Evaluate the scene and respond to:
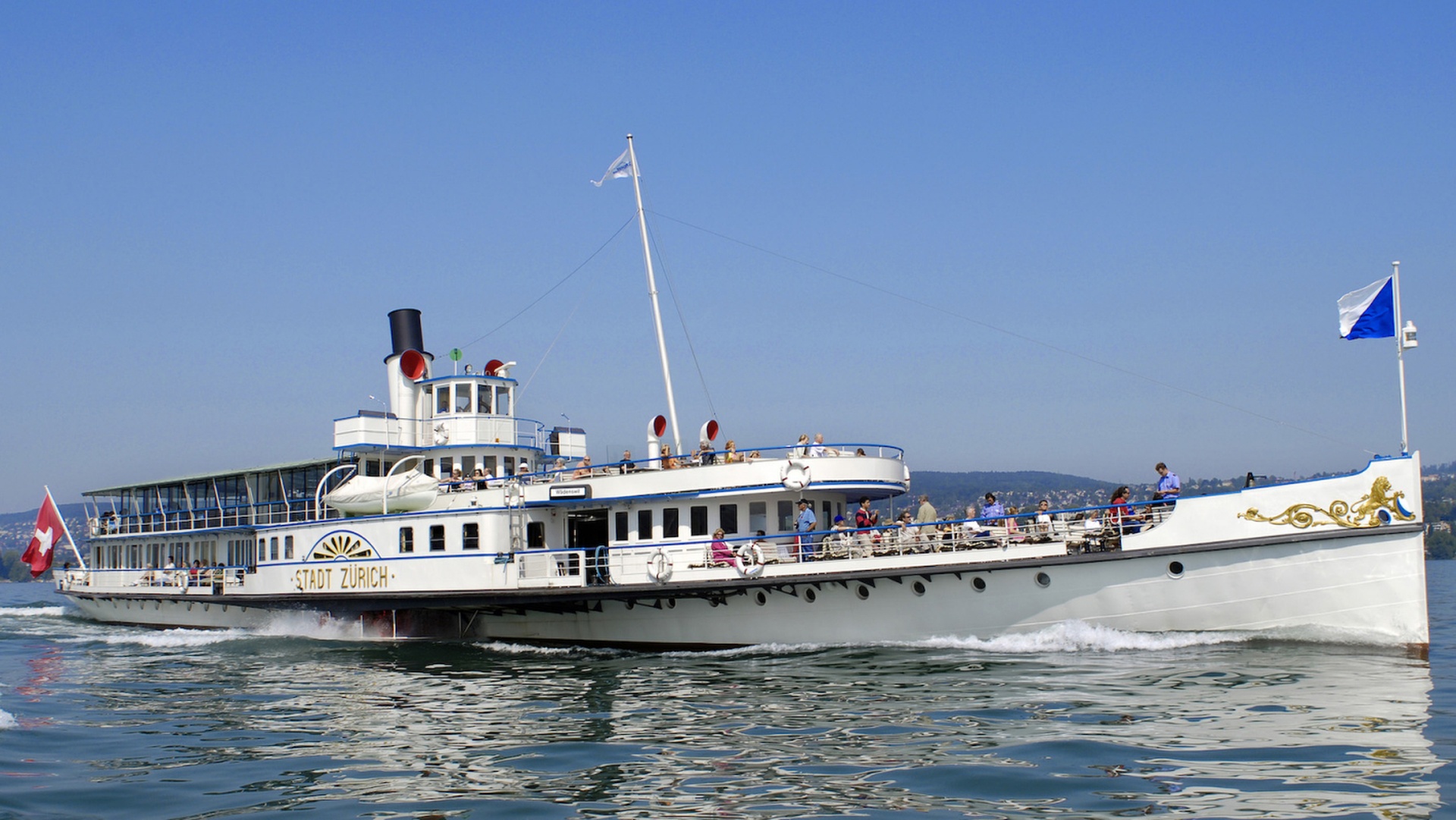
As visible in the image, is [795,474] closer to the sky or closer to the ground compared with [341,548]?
closer to the sky

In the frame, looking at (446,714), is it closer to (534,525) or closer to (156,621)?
(534,525)

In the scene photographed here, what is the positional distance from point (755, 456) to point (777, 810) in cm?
1229

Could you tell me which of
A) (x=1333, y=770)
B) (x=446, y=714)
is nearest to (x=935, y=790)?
(x=1333, y=770)

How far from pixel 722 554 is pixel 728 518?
3.75ft

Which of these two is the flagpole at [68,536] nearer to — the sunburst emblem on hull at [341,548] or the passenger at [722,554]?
the sunburst emblem on hull at [341,548]

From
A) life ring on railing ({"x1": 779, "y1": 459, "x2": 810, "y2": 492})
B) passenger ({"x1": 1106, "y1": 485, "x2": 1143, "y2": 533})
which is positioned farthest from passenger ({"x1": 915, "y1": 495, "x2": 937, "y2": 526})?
passenger ({"x1": 1106, "y1": 485, "x2": 1143, "y2": 533})

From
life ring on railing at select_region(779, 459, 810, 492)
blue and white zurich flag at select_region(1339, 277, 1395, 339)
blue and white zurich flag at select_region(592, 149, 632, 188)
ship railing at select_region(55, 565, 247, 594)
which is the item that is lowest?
ship railing at select_region(55, 565, 247, 594)

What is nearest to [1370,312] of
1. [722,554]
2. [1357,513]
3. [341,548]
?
[1357,513]

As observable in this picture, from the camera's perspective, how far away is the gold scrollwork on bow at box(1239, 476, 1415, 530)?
1714 cm

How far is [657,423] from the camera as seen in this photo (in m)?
25.5

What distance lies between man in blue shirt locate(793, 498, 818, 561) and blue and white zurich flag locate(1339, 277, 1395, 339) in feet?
31.6

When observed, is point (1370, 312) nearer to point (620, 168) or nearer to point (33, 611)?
point (620, 168)

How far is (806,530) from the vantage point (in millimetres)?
21094

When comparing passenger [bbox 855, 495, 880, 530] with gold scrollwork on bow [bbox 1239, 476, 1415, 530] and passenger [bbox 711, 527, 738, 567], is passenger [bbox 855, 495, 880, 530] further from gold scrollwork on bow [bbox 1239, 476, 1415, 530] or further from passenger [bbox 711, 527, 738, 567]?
gold scrollwork on bow [bbox 1239, 476, 1415, 530]
